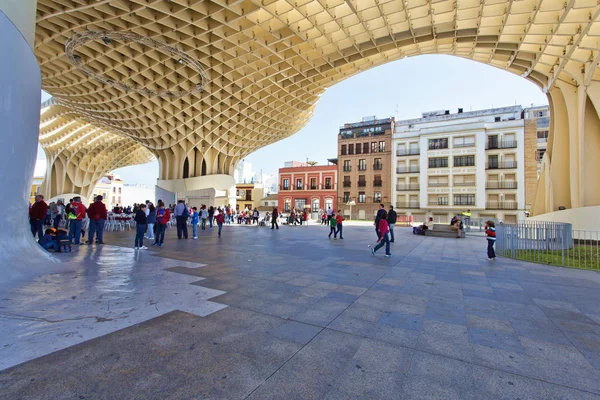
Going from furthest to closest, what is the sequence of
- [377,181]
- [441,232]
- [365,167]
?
1. [365,167]
2. [377,181]
3. [441,232]

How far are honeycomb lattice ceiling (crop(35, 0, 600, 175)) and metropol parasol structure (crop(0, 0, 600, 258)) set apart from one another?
0.07m

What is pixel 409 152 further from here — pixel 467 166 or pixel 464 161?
pixel 467 166

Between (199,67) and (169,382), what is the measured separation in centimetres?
2121

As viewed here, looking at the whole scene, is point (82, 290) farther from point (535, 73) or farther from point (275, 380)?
point (535, 73)

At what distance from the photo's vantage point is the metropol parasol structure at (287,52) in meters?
14.3

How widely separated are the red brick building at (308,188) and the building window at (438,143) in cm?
1531

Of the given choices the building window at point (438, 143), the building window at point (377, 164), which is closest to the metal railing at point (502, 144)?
the building window at point (438, 143)

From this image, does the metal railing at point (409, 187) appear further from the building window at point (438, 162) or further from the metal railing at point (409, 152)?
the metal railing at point (409, 152)

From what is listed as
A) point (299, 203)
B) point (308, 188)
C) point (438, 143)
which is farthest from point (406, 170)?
point (299, 203)

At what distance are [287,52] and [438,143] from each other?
30.9m

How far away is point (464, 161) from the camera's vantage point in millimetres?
40500

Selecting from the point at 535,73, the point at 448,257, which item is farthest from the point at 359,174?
the point at 448,257

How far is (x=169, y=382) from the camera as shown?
2258 millimetres

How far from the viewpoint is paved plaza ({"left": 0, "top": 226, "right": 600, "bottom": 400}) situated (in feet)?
7.39
